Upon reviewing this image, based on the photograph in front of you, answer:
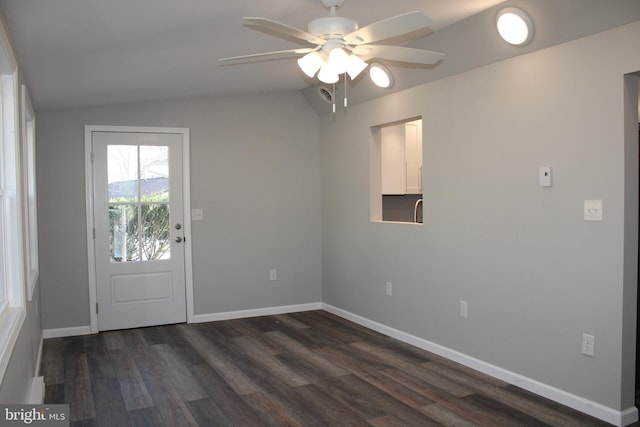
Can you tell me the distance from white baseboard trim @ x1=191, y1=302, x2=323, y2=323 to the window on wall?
1361mm

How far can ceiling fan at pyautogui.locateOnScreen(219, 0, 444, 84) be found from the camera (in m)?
2.28

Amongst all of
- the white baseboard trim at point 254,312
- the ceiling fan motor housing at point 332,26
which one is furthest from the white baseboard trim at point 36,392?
the ceiling fan motor housing at point 332,26

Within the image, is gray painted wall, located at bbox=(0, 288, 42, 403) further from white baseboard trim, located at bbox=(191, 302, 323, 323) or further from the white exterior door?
white baseboard trim, located at bbox=(191, 302, 323, 323)

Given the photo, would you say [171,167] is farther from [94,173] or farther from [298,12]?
[298,12]

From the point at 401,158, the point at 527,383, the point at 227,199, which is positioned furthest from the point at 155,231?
the point at 527,383

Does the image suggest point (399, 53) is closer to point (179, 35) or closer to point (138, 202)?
point (179, 35)

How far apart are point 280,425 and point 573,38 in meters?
2.75

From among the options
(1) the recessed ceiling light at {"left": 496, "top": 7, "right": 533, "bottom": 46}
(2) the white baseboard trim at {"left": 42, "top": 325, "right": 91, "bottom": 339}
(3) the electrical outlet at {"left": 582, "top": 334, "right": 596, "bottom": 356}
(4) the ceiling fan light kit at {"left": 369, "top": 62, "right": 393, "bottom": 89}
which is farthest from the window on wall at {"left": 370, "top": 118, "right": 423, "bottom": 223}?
(2) the white baseboard trim at {"left": 42, "top": 325, "right": 91, "bottom": 339}

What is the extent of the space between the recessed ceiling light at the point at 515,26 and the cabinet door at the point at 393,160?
2.05m

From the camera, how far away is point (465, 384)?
3457 millimetres

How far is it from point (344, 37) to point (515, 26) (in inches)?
48.0

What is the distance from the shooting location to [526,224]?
3.33 metres

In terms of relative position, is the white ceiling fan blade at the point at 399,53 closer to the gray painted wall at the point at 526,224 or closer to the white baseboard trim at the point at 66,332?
the gray painted wall at the point at 526,224

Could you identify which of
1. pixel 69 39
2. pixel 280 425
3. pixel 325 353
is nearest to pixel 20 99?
pixel 69 39
